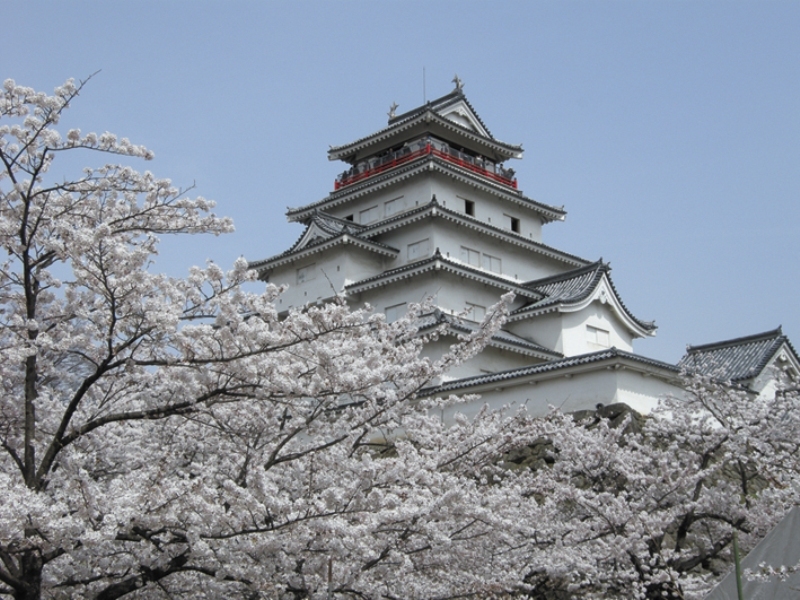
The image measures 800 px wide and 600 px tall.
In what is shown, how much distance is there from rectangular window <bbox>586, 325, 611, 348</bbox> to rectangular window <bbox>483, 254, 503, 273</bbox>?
4.06 metres

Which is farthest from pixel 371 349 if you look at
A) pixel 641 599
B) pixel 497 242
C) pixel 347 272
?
pixel 497 242

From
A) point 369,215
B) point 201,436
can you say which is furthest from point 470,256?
point 201,436

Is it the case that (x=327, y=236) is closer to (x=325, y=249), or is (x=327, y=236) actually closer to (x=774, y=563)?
(x=325, y=249)

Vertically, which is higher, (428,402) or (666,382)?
(666,382)

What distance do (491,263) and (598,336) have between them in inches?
179

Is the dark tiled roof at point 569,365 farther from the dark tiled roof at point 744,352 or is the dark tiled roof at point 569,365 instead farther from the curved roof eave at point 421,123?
the curved roof eave at point 421,123

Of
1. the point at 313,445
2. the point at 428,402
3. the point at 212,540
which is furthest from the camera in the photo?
the point at 428,402

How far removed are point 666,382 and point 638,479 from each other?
648 centimetres

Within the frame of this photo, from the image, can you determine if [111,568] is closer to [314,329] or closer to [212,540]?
[212,540]

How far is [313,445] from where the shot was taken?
8148 millimetres

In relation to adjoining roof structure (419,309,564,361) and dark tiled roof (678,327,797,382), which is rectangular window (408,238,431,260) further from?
dark tiled roof (678,327,797,382)

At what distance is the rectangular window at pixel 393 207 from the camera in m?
28.5

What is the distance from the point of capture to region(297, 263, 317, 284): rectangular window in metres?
27.5

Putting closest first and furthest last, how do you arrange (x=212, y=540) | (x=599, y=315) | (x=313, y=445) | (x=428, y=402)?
(x=212, y=540)
(x=313, y=445)
(x=428, y=402)
(x=599, y=315)
